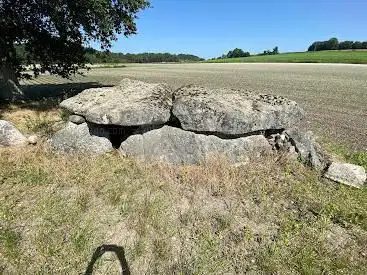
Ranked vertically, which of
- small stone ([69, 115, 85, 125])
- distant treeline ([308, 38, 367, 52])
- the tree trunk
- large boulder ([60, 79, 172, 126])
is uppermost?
large boulder ([60, 79, 172, 126])

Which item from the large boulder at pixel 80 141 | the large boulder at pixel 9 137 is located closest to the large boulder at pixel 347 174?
the large boulder at pixel 80 141

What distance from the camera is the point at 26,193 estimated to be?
6266 mm

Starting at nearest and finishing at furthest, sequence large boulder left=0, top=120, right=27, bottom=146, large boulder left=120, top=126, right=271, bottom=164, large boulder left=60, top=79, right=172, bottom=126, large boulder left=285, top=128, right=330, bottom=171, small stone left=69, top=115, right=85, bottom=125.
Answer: large boulder left=60, top=79, right=172, bottom=126
large boulder left=120, top=126, right=271, bottom=164
large boulder left=285, top=128, right=330, bottom=171
small stone left=69, top=115, right=85, bottom=125
large boulder left=0, top=120, right=27, bottom=146

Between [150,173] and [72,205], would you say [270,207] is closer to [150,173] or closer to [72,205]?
[150,173]

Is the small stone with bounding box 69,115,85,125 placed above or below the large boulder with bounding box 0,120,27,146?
above

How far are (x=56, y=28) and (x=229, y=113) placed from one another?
436 inches

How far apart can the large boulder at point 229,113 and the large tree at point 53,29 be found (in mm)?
6927

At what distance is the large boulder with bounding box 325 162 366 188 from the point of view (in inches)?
272

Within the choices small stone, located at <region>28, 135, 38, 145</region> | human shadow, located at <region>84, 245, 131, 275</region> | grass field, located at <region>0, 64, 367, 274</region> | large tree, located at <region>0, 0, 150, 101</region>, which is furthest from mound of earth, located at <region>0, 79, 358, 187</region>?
large tree, located at <region>0, 0, 150, 101</region>

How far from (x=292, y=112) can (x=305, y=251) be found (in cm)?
395

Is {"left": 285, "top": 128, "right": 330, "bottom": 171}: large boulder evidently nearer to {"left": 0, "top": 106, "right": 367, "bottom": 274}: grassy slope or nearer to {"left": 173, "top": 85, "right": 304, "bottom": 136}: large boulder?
{"left": 173, "top": 85, "right": 304, "bottom": 136}: large boulder

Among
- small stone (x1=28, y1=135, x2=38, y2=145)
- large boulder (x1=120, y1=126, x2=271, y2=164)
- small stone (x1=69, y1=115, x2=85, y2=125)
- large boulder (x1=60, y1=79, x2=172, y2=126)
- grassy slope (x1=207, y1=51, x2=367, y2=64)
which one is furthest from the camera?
grassy slope (x1=207, y1=51, x2=367, y2=64)

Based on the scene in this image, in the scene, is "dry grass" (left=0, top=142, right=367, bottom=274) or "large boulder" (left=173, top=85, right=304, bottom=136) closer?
"dry grass" (left=0, top=142, right=367, bottom=274)

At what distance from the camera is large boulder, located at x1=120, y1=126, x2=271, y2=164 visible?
747 cm
